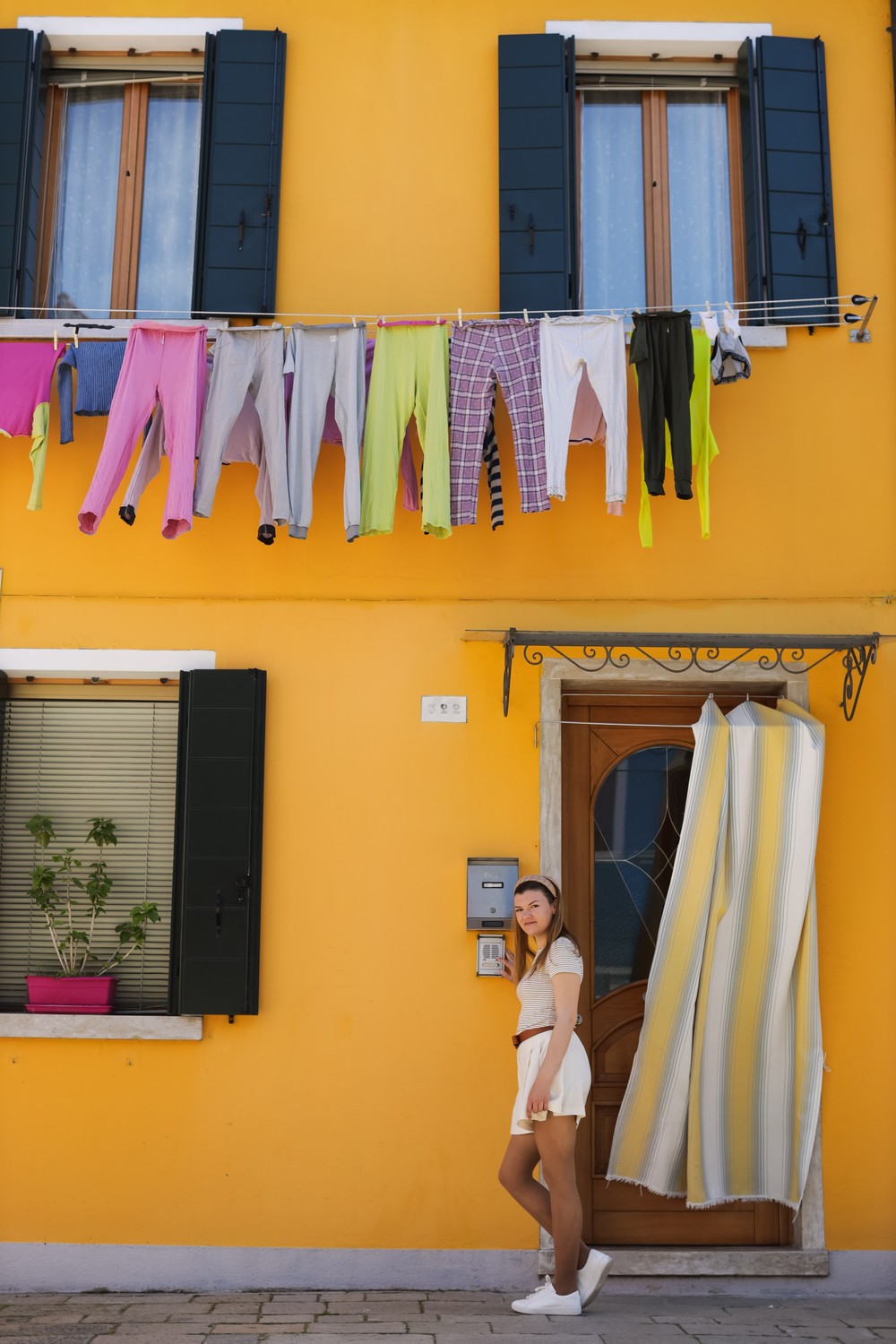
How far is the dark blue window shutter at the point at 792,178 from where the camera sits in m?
6.34

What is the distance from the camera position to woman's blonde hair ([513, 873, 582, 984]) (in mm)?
5214

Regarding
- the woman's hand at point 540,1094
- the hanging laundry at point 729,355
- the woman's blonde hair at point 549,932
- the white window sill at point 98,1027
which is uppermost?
the hanging laundry at point 729,355

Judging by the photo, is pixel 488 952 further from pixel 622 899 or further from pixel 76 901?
pixel 76 901

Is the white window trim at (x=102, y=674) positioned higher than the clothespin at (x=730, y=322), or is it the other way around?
the clothespin at (x=730, y=322)

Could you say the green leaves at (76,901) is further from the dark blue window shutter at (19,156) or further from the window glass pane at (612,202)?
the window glass pane at (612,202)

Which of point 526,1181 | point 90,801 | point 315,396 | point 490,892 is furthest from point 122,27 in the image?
point 526,1181

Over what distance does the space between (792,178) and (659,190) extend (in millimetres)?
693

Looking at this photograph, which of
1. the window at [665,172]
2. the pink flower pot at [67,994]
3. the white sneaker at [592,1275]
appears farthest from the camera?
the window at [665,172]

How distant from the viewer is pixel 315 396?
19.4 ft

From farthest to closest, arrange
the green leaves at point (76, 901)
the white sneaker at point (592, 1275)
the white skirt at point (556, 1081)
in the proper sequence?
the green leaves at point (76, 901) → the white sneaker at point (592, 1275) → the white skirt at point (556, 1081)

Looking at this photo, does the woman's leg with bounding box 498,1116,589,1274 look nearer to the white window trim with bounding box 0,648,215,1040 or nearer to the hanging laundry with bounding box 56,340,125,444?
the white window trim with bounding box 0,648,215,1040

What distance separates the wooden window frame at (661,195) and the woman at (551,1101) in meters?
3.23

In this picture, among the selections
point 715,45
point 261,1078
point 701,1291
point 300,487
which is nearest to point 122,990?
point 261,1078

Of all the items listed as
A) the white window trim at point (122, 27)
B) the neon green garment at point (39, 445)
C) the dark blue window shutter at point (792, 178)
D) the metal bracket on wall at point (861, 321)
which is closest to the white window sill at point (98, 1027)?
the neon green garment at point (39, 445)
